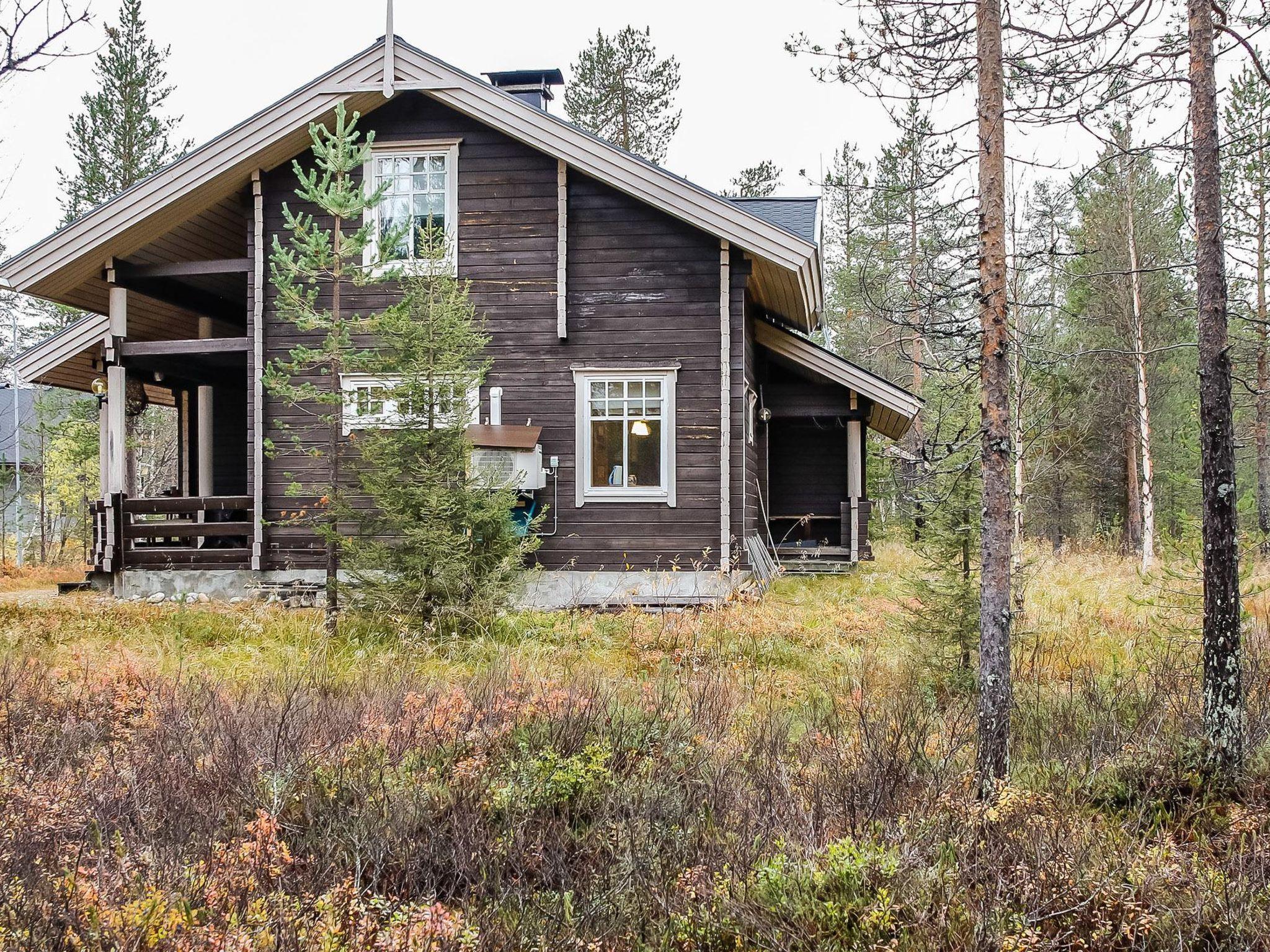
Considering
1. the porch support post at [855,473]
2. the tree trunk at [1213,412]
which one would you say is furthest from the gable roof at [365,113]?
the tree trunk at [1213,412]

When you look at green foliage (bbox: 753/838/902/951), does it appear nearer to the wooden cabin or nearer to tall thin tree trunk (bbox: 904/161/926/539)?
tall thin tree trunk (bbox: 904/161/926/539)

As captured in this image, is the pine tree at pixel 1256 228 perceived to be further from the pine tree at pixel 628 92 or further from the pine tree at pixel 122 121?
the pine tree at pixel 122 121

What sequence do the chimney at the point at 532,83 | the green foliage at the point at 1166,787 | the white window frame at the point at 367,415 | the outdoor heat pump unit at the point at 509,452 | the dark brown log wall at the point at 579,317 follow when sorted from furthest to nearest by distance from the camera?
the chimney at the point at 532,83 < the dark brown log wall at the point at 579,317 < the outdoor heat pump unit at the point at 509,452 < the white window frame at the point at 367,415 < the green foliage at the point at 1166,787

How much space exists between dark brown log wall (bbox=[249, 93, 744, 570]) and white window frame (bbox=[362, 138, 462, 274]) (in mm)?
90

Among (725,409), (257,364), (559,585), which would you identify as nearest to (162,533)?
(257,364)

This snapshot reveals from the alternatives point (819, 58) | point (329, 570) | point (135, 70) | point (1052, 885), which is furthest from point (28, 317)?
point (1052, 885)

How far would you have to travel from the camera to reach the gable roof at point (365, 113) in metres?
11.5

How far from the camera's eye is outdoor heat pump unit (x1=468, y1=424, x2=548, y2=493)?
11414 millimetres

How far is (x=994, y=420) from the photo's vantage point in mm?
5375

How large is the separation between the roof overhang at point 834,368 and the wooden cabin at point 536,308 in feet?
4.10

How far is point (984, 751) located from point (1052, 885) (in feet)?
4.49

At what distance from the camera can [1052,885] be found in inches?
155

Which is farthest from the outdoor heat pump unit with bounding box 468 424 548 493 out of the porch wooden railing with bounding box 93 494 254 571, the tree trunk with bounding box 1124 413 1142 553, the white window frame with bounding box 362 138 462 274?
the tree trunk with bounding box 1124 413 1142 553

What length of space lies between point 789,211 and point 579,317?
543 cm
